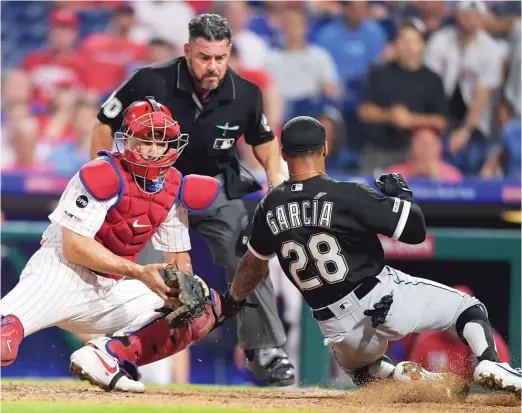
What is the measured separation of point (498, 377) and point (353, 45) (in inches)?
249

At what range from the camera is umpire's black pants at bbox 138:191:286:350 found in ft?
18.7


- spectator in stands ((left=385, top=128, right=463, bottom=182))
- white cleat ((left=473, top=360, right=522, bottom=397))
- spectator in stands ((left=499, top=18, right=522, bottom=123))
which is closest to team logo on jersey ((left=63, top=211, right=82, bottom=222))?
white cleat ((left=473, top=360, right=522, bottom=397))

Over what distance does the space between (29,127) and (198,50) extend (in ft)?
16.3

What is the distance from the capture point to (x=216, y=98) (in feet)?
18.4

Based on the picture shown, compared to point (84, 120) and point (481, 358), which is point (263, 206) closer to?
point (481, 358)

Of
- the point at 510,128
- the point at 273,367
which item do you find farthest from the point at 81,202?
the point at 510,128

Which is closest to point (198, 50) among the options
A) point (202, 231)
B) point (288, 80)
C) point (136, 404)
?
point (202, 231)

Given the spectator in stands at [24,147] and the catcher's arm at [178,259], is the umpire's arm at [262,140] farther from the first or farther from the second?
the spectator in stands at [24,147]

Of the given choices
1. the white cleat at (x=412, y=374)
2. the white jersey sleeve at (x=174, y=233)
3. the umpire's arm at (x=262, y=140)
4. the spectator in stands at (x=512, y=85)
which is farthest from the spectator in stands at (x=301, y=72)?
the white cleat at (x=412, y=374)

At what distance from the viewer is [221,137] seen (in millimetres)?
5660

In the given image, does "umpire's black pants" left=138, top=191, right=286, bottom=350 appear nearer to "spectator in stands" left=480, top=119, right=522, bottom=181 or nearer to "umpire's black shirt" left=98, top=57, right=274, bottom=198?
"umpire's black shirt" left=98, top=57, right=274, bottom=198

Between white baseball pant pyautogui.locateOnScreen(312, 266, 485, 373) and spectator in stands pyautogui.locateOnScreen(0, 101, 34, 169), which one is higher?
spectator in stands pyautogui.locateOnScreen(0, 101, 34, 169)

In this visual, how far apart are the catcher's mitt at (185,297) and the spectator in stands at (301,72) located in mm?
5529

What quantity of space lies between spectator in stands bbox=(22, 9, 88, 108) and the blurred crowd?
0.05 ft
